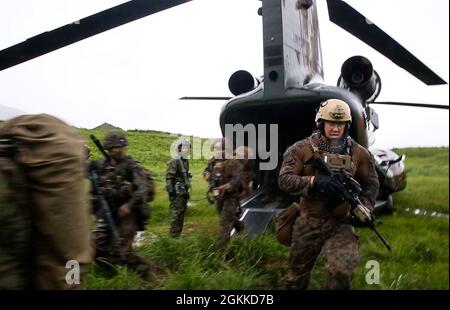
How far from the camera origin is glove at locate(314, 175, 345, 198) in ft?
7.25

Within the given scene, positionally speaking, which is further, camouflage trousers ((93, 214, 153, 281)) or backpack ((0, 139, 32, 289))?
camouflage trousers ((93, 214, 153, 281))

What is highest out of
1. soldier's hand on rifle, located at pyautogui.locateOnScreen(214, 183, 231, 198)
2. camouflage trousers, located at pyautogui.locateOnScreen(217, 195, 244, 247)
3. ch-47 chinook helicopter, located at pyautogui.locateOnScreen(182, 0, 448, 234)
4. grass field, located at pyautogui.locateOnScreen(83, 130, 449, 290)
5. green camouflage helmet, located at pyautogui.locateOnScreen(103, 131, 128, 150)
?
ch-47 chinook helicopter, located at pyautogui.locateOnScreen(182, 0, 448, 234)

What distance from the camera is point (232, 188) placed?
3990mm

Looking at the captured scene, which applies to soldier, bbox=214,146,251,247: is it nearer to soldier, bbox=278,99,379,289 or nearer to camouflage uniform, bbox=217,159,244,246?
camouflage uniform, bbox=217,159,244,246

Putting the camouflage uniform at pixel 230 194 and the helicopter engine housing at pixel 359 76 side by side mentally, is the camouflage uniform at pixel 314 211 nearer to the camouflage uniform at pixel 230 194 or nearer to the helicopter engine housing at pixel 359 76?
the camouflage uniform at pixel 230 194

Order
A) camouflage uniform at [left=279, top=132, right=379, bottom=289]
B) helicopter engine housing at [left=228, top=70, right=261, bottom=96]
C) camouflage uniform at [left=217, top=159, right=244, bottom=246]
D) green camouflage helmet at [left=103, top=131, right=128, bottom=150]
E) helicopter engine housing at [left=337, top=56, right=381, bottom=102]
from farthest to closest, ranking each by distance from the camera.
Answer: helicopter engine housing at [left=228, top=70, right=261, bottom=96], helicopter engine housing at [left=337, top=56, right=381, bottom=102], camouflage uniform at [left=217, top=159, right=244, bottom=246], green camouflage helmet at [left=103, top=131, right=128, bottom=150], camouflage uniform at [left=279, top=132, right=379, bottom=289]

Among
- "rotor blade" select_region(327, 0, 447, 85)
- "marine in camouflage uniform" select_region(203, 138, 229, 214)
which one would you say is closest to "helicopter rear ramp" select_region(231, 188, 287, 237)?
"marine in camouflage uniform" select_region(203, 138, 229, 214)

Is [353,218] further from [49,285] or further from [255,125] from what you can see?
[255,125]

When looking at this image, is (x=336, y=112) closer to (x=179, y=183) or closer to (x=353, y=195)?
(x=353, y=195)

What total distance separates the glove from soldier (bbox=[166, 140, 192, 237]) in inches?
109

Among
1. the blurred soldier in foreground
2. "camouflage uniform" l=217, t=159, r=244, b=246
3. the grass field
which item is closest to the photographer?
the blurred soldier in foreground

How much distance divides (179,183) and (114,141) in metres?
1.95

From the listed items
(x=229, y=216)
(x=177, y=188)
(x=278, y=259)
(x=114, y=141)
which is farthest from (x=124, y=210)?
(x=177, y=188)
